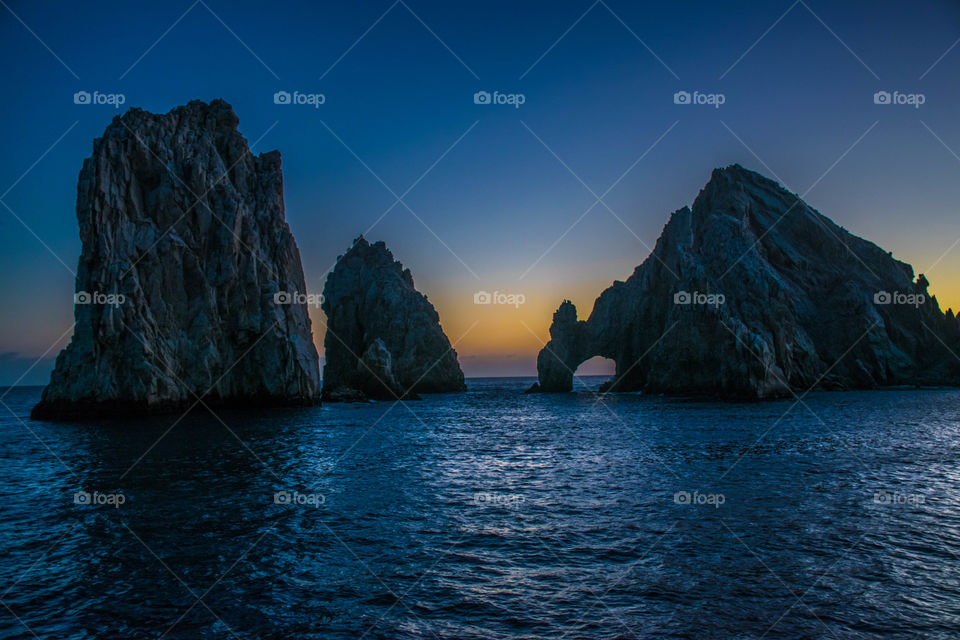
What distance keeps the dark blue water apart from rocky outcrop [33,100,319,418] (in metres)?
20.4

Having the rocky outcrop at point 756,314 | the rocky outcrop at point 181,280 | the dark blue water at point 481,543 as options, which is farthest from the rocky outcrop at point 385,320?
the dark blue water at point 481,543

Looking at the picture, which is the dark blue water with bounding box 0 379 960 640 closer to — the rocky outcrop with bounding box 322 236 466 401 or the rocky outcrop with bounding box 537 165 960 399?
the rocky outcrop with bounding box 537 165 960 399

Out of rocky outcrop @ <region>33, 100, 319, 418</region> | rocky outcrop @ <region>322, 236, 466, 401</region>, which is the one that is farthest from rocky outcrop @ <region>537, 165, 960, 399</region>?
rocky outcrop @ <region>33, 100, 319, 418</region>

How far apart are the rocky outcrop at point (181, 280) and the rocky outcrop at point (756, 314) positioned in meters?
58.5

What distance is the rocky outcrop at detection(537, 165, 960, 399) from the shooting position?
7800 centimetres

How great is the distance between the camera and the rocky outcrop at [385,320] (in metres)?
114

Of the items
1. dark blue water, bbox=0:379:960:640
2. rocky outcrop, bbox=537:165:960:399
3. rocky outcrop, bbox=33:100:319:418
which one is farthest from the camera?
rocky outcrop, bbox=537:165:960:399

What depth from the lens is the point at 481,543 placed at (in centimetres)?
1333

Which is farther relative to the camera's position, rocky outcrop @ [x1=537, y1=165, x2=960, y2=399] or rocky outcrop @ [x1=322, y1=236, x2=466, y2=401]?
rocky outcrop @ [x1=322, y1=236, x2=466, y2=401]

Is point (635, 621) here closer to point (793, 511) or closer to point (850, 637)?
point (850, 637)

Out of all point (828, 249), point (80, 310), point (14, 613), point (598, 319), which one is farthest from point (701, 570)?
point (828, 249)

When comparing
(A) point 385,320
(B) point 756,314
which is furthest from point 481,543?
(A) point 385,320

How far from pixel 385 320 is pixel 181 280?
202 feet

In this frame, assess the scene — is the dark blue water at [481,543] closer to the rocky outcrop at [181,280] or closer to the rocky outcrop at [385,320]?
the rocky outcrop at [181,280]
